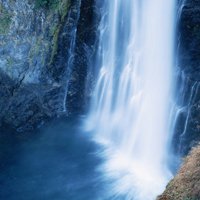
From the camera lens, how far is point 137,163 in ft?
56.4

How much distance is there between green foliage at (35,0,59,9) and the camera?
2030 cm

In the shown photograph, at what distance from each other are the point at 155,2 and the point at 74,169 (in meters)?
8.35

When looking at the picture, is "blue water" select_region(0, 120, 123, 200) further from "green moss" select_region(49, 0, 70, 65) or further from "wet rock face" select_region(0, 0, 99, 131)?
"green moss" select_region(49, 0, 70, 65)

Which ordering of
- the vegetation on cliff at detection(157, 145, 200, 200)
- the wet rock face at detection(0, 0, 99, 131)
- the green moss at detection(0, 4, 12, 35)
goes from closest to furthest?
the vegetation on cliff at detection(157, 145, 200, 200) < the wet rock face at detection(0, 0, 99, 131) < the green moss at detection(0, 4, 12, 35)

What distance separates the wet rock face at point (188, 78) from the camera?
53.3ft

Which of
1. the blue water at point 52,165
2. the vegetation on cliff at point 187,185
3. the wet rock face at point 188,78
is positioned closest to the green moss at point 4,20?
the blue water at point 52,165

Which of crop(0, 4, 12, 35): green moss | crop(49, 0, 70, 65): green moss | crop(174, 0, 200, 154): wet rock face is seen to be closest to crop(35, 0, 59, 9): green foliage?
crop(49, 0, 70, 65): green moss

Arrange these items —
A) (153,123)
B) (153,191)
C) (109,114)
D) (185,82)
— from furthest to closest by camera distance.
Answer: (109,114)
(153,123)
(185,82)
(153,191)

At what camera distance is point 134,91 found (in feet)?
62.8

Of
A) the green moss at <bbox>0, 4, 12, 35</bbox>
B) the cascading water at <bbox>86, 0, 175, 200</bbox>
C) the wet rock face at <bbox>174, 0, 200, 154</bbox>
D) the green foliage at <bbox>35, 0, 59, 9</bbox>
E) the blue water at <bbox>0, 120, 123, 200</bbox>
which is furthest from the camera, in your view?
the green moss at <bbox>0, 4, 12, 35</bbox>

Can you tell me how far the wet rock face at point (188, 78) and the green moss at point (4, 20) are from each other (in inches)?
353

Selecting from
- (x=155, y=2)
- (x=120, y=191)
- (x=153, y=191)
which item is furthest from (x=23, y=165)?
(x=155, y=2)

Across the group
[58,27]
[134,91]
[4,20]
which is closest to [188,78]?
[134,91]

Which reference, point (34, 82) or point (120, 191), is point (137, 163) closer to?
point (120, 191)
